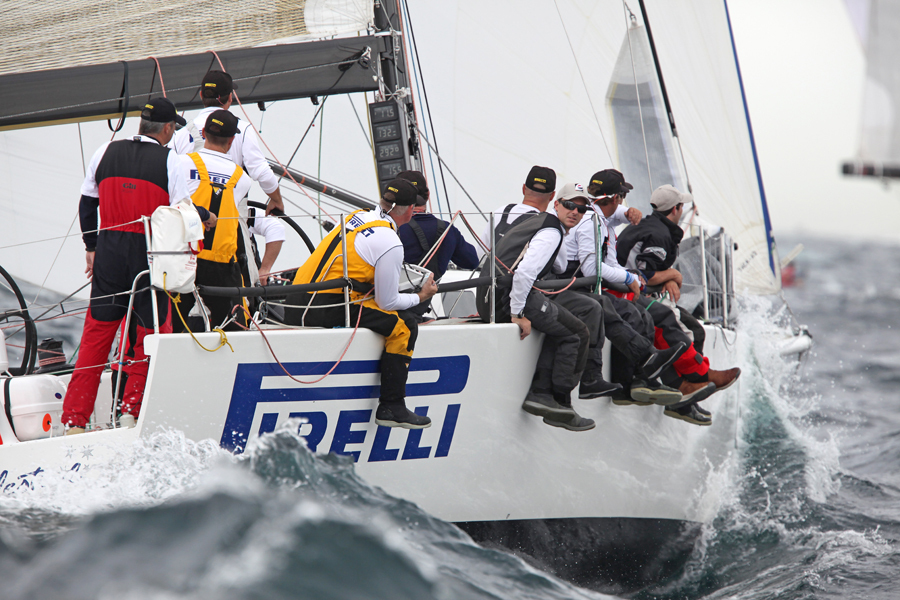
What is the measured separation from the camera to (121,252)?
3379 mm

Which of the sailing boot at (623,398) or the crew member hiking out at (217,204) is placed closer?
the crew member hiking out at (217,204)

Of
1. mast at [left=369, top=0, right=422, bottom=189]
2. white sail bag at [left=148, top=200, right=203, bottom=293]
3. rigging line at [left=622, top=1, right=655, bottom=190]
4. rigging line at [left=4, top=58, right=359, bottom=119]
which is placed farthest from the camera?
rigging line at [left=622, top=1, right=655, bottom=190]

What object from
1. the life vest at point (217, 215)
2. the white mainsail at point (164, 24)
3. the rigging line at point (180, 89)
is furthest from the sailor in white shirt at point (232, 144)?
the white mainsail at point (164, 24)

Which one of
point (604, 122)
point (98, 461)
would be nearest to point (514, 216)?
point (98, 461)

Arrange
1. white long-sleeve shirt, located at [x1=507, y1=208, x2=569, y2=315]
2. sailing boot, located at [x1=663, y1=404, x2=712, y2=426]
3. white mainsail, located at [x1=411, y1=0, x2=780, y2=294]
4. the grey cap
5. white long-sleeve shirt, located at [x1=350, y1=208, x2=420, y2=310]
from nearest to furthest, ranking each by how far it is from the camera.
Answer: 1. white long-sleeve shirt, located at [x1=350, y1=208, x2=420, y2=310]
2. white long-sleeve shirt, located at [x1=507, y1=208, x2=569, y2=315]
3. the grey cap
4. sailing boot, located at [x1=663, y1=404, x2=712, y2=426]
5. white mainsail, located at [x1=411, y1=0, x2=780, y2=294]

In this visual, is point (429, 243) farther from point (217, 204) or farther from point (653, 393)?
point (653, 393)

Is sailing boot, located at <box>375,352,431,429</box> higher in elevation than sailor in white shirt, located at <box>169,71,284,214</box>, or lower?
lower

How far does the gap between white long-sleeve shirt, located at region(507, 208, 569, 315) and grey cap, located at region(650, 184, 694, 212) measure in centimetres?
114

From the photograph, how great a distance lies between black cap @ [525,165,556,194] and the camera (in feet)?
13.3

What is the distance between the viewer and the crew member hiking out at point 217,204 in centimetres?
355

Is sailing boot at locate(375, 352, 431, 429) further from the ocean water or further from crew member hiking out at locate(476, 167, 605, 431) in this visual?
crew member hiking out at locate(476, 167, 605, 431)

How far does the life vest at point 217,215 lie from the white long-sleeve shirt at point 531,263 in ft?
4.17

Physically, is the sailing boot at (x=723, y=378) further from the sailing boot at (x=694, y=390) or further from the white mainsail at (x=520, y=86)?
the white mainsail at (x=520, y=86)

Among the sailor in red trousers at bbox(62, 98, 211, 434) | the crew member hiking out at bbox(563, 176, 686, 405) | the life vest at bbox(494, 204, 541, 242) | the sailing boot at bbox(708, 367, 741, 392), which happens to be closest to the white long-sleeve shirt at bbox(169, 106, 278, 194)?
the sailor in red trousers at bbox(62, 98, 211, 434)
